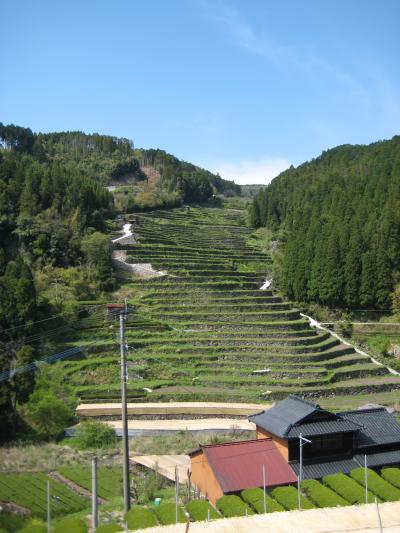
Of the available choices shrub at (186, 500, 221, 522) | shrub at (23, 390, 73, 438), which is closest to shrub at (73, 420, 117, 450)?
shrub at (23, 390, 73, 438)

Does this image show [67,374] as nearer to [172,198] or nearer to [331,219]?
[331,219]

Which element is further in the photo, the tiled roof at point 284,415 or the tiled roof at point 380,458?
the tiled roof at point 380,458

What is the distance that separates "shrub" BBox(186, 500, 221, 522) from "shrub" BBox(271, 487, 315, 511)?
1827mm

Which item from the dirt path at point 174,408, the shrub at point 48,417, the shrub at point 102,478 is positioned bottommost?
the shrub at point 102,478

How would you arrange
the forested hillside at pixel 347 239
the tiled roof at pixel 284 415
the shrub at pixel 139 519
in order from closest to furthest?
the shrub at pixel 139 519 → the tiled roof at pixel 284 415 → the forested hillside at pixel 347 239

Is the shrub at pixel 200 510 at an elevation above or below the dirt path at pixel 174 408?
above

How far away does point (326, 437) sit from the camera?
15.8 metres

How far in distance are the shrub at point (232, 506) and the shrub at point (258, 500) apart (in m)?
0.22

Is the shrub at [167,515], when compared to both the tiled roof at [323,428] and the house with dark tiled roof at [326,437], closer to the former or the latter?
the house with dark tiled roof at [326,437]

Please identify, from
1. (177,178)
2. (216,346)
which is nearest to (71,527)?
(216,346)

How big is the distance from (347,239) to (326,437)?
78.1ft

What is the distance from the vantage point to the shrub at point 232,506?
1277 cm

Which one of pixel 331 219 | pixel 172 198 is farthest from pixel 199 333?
pixel 172 198

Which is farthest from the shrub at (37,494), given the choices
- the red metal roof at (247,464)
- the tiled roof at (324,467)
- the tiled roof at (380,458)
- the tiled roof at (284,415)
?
the tiled roof at (380,458)
